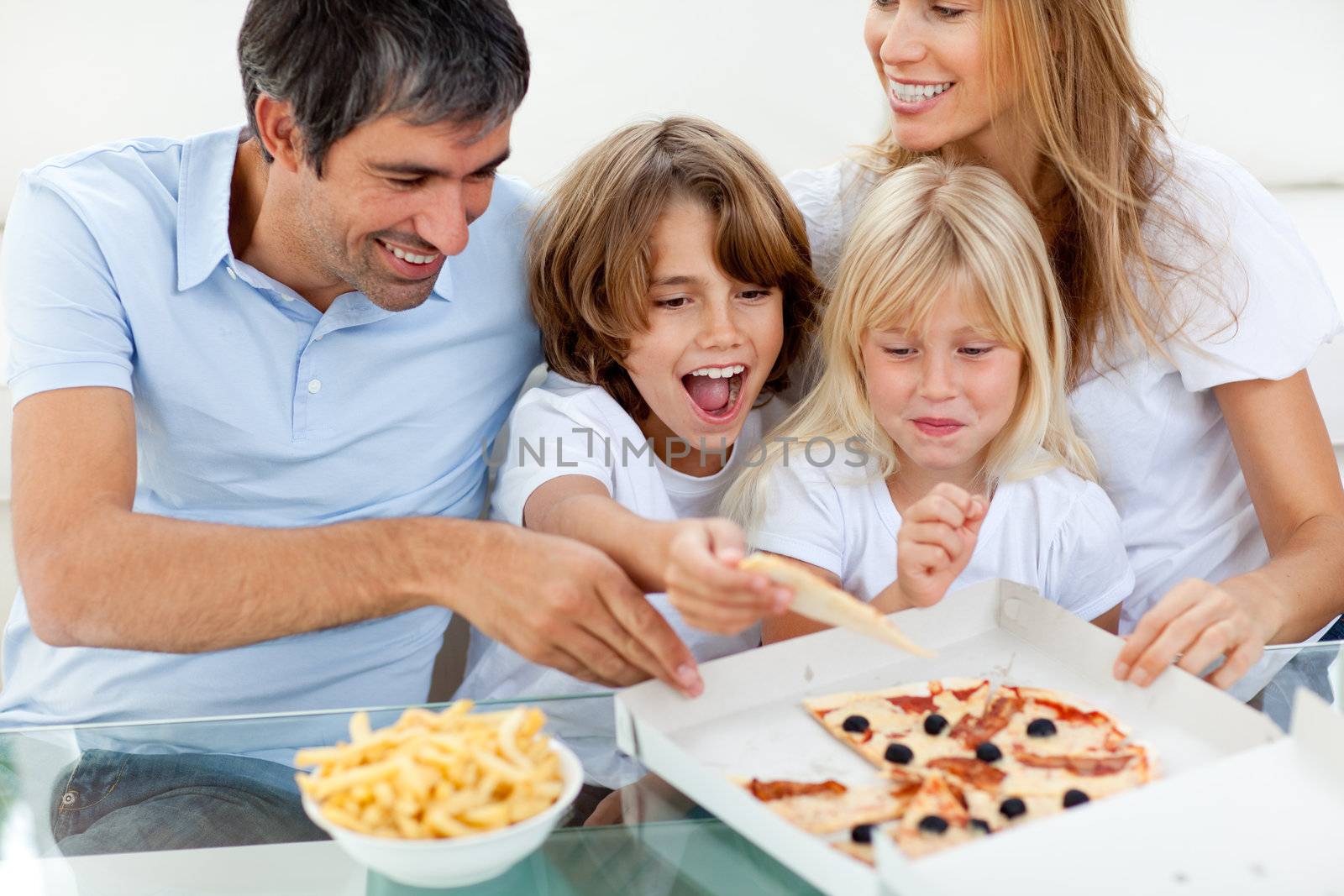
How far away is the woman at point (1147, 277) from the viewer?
5.61 ft

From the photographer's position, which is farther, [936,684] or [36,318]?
[36,318]

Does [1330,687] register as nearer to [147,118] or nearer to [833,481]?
[833,481]

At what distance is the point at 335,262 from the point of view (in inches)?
64.7

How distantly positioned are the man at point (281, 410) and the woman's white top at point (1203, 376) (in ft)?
A: 2.73

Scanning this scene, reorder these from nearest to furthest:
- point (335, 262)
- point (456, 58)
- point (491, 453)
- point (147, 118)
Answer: point (456, 58) < point (335, 262) < point (491, 453) < point (147, 118)

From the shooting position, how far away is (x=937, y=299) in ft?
5.47

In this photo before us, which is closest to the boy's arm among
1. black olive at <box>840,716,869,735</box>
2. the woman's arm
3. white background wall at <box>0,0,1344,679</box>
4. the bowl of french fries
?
black olive at <box>840,716,869,735</box>

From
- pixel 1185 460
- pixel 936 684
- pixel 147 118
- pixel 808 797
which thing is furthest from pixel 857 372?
pixel 147 118

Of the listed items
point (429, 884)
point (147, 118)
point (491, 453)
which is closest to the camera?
point (429, 884)

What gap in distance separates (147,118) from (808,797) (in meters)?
2.49

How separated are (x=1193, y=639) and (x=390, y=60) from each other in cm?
103

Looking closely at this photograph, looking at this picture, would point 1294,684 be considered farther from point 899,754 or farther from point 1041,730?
point 899,754

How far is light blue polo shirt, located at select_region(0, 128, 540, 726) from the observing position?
5.26 ft

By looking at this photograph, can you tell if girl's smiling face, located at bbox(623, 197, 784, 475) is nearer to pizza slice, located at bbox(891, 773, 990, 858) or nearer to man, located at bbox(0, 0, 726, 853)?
man, located at bbox(0, 0, 726, 853)
